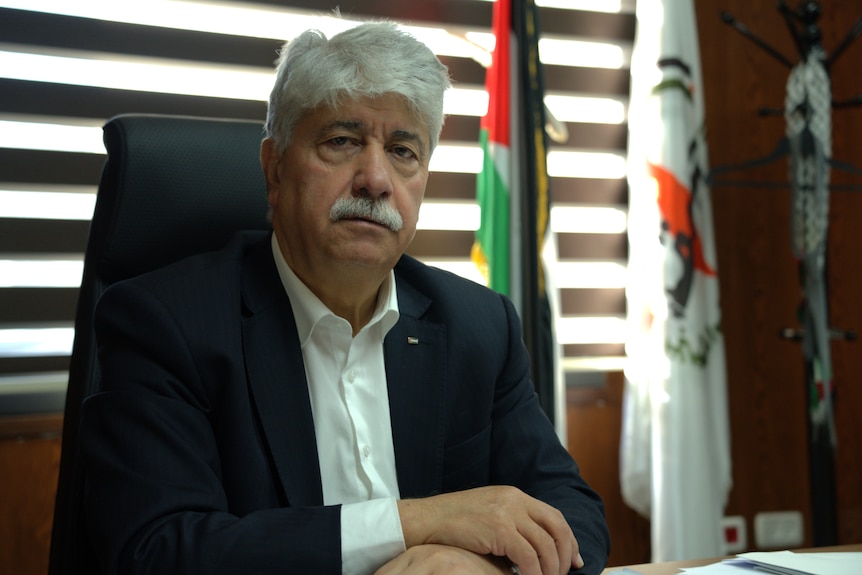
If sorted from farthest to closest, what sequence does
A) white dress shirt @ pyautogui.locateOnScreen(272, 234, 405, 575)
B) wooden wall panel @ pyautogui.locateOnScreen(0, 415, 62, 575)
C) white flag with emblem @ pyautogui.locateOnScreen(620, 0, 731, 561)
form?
white flag with emblem @ pyautogui.locateOnScreen(620, 0, 731, 561)
wooden wall panel @ pyautogui.locateOnScreen(0, 415, 62, 575)
white dress shirt @ pyautogui.locateOnScreen(272, 234, 405, 575)

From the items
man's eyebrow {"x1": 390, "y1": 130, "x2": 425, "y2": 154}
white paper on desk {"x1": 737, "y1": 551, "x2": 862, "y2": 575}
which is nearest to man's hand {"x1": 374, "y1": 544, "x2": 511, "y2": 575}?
white paper on desk {"x1": 737, "y1": 551, "x2": 862, "y2": 575}

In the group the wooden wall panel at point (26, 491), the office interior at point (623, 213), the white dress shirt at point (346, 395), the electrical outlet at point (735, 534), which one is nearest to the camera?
the white dress shirt at point (346, 395)

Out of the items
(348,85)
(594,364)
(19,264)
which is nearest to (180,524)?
(348,85)

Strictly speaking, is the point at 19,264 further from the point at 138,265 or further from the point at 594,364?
the point at 594,364

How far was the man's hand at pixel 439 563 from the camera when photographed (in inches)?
41.5

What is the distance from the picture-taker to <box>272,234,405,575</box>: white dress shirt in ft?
4.63

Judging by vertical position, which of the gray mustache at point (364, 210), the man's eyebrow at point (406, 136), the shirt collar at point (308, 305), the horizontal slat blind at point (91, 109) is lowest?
the shirt collar at point (308, 305)

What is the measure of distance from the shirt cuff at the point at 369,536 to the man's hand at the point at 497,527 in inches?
0.7

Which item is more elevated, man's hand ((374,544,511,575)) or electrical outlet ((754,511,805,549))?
man's hand ((374,544,511,575))

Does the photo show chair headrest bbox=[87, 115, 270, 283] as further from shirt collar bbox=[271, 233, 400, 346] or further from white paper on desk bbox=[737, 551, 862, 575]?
white paper on desk bbox=[737, 551, 862, 575]

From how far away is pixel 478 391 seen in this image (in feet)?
4.99

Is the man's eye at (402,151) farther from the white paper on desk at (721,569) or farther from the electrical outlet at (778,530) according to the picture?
the electrical outlet at (778,530)

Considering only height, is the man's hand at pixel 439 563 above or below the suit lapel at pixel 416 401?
below

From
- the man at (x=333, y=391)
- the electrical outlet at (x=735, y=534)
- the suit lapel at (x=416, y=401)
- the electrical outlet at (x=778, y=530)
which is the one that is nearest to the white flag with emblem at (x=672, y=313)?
the electrical outlet at (x=735, y=534)
